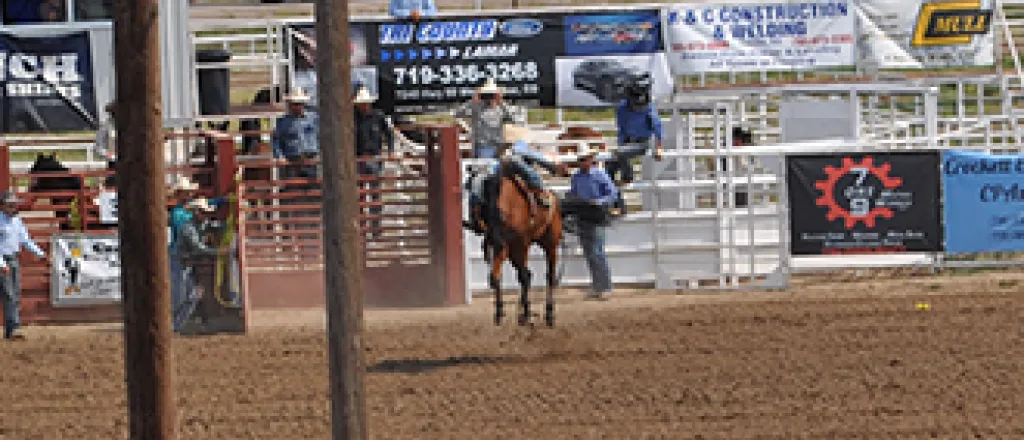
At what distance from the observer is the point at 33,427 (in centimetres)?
1288

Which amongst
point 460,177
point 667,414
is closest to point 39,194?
point 460,177

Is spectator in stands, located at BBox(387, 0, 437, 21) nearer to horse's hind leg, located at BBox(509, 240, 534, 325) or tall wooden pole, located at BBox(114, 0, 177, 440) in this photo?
horse's hind leg, located at BBox(509, 240, 534, 325)

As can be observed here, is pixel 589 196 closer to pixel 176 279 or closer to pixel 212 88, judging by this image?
pixel 176 279

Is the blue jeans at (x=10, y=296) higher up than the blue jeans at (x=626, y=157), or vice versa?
→ the blue jeans at (x=626, y=157)

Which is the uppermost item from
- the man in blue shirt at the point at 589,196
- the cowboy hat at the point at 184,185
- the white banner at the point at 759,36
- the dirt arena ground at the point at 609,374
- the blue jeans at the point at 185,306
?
the white banner at the point at 759,36

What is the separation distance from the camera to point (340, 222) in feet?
30.3

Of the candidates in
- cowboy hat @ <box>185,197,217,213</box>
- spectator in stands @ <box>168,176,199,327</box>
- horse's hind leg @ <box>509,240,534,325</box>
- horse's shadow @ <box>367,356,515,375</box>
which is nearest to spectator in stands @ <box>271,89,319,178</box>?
spectator in stands @ <box>168,176,199,327</box>

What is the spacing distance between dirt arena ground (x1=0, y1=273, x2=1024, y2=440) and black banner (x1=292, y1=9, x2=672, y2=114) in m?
4.14

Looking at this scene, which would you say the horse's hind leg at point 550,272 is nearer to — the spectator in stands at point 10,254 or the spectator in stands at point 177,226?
the spectator in stands at point 177,226

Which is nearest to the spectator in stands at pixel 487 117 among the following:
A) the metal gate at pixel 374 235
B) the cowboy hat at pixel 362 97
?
the metal gate at pixel 374 235

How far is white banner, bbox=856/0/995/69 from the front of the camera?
22953 millimetres

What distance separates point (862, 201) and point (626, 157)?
2.65m

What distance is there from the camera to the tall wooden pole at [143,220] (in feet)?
28.5

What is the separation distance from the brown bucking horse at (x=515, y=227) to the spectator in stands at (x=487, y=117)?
10.6 ft
